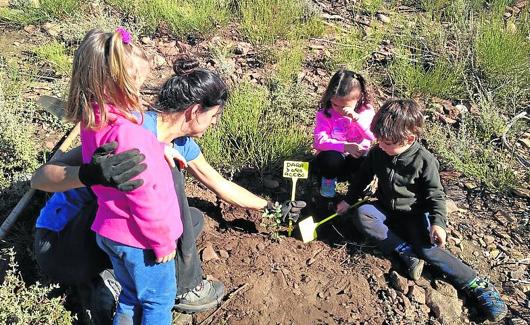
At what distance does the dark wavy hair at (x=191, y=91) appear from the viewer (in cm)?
215

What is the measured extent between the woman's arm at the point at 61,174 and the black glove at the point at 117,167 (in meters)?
0.25

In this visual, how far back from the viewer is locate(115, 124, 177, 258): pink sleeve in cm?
180

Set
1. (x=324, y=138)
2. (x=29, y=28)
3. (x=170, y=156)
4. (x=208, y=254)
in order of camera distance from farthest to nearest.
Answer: (x=29, y=28) < (x=324, y=138) < (x=208, y=254) < (x=170, y=156)

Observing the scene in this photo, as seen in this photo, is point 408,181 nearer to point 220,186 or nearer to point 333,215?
point 333,215

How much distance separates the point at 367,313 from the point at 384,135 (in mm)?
871

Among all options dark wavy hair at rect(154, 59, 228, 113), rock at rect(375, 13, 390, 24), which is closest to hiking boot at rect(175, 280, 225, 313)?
dark wavy hair at rect(154, 59, 228, 113)

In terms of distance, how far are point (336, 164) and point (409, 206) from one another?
0.53 metres

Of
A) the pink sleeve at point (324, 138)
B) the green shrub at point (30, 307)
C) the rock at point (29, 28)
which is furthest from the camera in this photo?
the rock at point (29, 28)

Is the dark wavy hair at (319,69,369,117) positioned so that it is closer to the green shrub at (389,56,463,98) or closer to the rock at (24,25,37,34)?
the green shrub at (389,56,463,98)

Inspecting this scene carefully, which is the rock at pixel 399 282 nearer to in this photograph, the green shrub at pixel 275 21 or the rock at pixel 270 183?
the rock at pixel 270 183

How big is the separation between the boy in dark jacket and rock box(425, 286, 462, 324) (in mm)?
95

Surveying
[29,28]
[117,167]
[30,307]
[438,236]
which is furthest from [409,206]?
[29,28]

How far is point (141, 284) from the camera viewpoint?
1956 mm

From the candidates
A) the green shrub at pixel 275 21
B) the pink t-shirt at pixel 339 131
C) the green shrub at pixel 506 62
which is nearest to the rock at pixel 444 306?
the pink t-shirt at pixel 339 131
